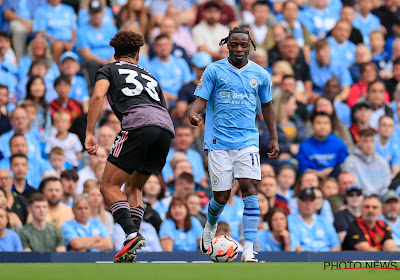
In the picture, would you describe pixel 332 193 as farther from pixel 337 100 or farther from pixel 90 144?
pixel 90 144

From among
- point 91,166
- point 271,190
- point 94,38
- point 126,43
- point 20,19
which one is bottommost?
point 271,190

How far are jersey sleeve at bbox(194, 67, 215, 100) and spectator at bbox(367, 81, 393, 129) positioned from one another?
299 inches

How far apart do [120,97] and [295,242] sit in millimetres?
4808

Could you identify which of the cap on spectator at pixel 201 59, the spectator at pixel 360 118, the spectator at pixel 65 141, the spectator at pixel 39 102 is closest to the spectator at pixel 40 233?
the spectator at pixel 65 141

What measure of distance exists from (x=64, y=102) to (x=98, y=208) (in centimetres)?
272

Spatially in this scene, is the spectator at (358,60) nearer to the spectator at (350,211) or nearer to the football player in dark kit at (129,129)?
the spectator at (350,211)

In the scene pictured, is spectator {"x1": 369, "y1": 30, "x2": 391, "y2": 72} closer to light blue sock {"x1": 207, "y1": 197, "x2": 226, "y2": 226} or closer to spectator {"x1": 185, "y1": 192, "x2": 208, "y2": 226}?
spectator {"x1": 185, "y1": 192, "x2": 208, "y2": 226}

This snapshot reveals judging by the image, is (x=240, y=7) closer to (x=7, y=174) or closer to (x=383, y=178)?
(x=383, y=178)

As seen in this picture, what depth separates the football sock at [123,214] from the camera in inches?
338

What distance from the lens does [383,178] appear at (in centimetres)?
1520

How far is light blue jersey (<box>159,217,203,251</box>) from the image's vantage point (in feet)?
40.9

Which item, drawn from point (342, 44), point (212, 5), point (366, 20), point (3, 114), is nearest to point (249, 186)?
point (3, 114)

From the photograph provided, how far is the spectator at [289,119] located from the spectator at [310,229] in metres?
2.41

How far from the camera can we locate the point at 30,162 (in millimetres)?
13664
